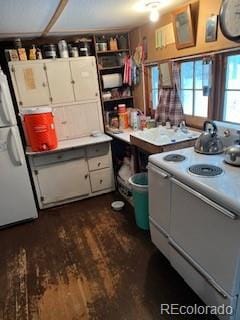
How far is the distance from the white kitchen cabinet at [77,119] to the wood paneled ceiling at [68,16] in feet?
2.90

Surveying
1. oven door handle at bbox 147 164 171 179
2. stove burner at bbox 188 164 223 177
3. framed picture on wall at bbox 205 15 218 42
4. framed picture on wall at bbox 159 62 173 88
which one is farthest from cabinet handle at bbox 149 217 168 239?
framed picture on wall at bbox 205 15 218 42

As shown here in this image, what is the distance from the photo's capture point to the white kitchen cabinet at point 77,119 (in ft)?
9.91

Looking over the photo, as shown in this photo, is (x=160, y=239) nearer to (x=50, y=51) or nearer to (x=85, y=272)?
(x=85, y=272)

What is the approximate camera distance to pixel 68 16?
2.09 meters

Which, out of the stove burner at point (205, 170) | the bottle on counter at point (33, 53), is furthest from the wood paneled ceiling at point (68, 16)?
the stove burner at point (205, 170)

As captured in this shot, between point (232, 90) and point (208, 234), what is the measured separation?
4.04ft

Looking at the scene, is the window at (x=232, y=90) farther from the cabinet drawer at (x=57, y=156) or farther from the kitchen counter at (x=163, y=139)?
the cabinet drawer at (x=57, y=156)

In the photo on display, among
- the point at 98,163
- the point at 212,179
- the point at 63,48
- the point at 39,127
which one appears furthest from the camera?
the point at 98,163

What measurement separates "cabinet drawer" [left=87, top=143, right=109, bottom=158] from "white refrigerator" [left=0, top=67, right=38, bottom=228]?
0.80 meters

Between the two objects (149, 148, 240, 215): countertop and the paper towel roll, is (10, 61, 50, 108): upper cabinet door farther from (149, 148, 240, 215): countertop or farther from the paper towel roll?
(149, 148, 240, 215): countertop

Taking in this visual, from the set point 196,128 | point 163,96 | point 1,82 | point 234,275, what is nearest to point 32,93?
point 1,82

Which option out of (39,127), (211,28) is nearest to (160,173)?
(211,28)

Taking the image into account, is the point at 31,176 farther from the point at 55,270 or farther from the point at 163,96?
the point at 163,96

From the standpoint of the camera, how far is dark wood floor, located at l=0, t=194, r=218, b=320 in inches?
64.4
